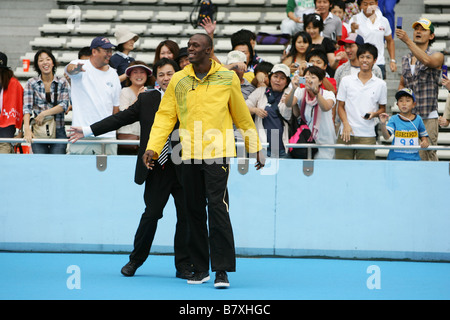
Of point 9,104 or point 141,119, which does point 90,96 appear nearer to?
point 9,104

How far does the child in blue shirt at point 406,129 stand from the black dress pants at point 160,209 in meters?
2.86

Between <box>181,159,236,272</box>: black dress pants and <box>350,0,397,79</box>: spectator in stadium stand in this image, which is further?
<box>350,0,397,79</box>: spectator in stadium stand

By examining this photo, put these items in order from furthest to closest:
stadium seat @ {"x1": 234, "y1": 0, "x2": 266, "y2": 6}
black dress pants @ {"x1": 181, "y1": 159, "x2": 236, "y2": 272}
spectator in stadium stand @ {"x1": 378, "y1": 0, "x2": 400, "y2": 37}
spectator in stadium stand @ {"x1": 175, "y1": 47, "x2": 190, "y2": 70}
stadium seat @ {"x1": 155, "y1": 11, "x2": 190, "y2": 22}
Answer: stadium seat @ {"x1": 234, "y1": 0, "x2": 266, "y2": 6}, stadium seat @ {"x1": 155, "y1": 11, "x2": 190, "y2": 22}, spectator in stadium stand @ {"x1": 378, "y1": 0, "x2": 400, "y2": 37}, spectator in stadium stand @ {"x1": 175, "y1": 47, "x2": 190, "y2": 70}, black dress pants @ {"x1": 181, "y1": 159, "x2": 236, "y2": 272}

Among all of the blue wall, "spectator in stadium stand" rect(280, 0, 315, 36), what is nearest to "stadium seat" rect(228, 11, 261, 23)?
"spectator in stadium stand" rect(280, 0, 315, 36)

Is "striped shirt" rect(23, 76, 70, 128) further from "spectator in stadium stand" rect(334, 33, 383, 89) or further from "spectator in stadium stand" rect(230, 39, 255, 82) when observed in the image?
"spectator in stadium stand" rect(334, 33, 383, 89)

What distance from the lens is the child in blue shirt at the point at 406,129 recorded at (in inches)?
349

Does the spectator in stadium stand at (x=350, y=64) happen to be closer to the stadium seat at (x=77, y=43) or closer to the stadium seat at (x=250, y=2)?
the stadium seat at (x=250, y=2)

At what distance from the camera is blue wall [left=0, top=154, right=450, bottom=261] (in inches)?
343

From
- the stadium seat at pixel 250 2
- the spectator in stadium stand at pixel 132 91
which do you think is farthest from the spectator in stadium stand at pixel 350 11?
the spectator in stadium stand at pixel 132 91

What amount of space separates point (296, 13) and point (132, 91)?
460 centimetres

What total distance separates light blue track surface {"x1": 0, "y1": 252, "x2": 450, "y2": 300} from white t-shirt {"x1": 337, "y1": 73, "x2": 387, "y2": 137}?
1743mm

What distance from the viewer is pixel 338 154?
916cm

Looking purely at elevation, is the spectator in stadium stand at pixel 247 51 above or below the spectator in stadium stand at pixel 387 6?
below
